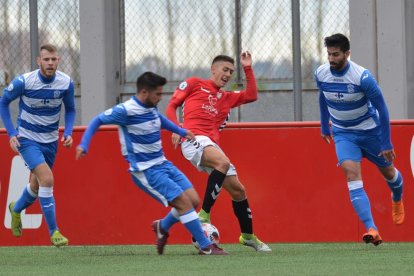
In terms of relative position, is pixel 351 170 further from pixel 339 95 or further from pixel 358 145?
pixel 339 95

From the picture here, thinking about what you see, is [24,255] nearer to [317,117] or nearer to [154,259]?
[154,259]

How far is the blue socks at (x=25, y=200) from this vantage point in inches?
485

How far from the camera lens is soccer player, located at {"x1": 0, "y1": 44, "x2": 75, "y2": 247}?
39.4 ft

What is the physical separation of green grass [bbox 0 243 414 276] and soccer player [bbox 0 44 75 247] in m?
0.44

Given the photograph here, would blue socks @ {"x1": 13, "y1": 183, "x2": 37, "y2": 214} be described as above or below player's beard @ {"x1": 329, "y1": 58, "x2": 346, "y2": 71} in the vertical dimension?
below

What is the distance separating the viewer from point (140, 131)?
10.7 meters

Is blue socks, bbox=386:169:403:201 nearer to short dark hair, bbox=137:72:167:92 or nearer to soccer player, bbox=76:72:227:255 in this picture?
soccer player, bbox=76:72:227:255

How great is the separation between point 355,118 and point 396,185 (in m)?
0.79

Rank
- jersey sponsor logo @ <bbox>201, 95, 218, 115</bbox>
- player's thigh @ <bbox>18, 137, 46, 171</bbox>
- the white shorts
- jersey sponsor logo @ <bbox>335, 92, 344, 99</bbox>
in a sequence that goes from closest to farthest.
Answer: jersey sponsor logo @ <bbox>335, 92, 344, 99</bbox>, the white shorts, player's thigh @ <bbox>18, 137, 46, 171</bbox>, jersey sponsor logo @ <bbox>201, 95, 218, 115</bbox>

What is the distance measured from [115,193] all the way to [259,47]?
15.9ft

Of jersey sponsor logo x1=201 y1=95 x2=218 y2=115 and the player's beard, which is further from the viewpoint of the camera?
jersey sponsor logo x1=201 y1=95 x2=218 y2=115

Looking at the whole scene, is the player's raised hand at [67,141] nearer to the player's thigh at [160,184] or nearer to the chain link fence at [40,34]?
the player's thigh at [160,184]

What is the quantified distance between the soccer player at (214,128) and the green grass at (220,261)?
350mm

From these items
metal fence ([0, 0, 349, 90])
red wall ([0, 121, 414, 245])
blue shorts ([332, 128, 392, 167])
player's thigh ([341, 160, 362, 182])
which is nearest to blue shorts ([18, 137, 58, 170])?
red wall ([0, 121, 414, 245])
